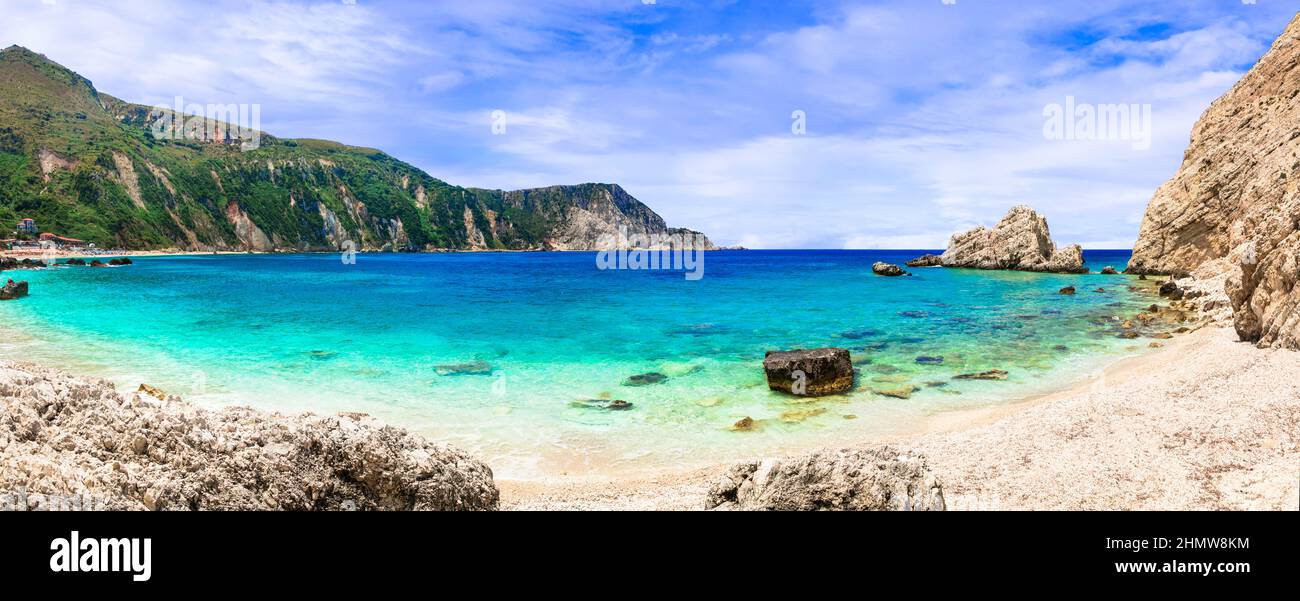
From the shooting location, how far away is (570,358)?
2256 centimetres

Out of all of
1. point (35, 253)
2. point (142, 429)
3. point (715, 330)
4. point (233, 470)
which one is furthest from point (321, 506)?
point (35, 253)

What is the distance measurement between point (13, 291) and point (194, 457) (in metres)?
54.6

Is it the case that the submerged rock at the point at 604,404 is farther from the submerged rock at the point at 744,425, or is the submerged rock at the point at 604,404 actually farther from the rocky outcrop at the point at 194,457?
the rocky outcrop at the point at 194,457

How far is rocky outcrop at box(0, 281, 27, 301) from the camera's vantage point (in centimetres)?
4016

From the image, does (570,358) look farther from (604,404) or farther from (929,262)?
(929,262)

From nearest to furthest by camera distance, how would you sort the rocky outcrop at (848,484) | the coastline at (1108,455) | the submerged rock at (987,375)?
the rocky outcrop at (848,484), the coastline at (1108,455), the submerged rock at (987,375)

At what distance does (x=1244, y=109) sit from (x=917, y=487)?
7540 centimetres

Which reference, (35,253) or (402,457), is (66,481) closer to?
(402,457)

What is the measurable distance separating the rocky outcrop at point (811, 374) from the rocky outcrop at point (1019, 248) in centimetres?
8177

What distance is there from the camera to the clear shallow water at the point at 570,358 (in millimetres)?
13789

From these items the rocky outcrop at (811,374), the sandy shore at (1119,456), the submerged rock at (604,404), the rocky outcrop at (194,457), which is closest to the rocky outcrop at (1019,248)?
the sandy shore at (1119,456)

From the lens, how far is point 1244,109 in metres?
55.6

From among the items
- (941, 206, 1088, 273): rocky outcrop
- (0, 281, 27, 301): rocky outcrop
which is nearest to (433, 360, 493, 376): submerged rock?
(0, 281, 27, 301): rocky outcrop

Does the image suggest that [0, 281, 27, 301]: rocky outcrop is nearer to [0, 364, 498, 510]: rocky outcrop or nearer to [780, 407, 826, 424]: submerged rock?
[0, 364, 498, 510]: rocky outcrop
